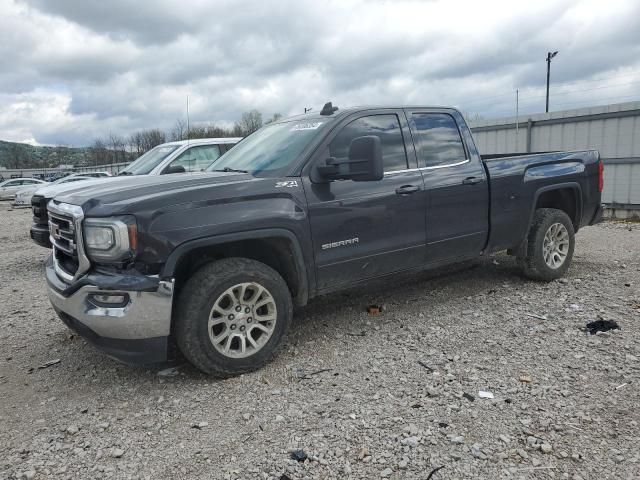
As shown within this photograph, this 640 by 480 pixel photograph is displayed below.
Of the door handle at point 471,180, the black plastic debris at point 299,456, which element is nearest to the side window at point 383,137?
the door handle at point 471,180

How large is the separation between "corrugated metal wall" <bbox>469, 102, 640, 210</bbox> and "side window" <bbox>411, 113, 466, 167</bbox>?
7.71 metres

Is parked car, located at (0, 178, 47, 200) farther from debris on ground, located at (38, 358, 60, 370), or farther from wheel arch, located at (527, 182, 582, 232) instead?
wheel arch, located at (527, 182, 582, 232)

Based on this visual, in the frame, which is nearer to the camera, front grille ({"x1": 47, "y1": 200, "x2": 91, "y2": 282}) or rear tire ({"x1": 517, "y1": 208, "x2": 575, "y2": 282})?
front grille ({"x1": 47, "y1": 200, "x2": 91, "y2": 282})

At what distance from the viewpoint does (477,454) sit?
8.70ft

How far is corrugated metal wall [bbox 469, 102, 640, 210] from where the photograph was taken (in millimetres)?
10664

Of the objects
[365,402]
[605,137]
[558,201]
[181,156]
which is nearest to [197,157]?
[181,156]

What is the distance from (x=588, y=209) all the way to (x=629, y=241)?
2.96m

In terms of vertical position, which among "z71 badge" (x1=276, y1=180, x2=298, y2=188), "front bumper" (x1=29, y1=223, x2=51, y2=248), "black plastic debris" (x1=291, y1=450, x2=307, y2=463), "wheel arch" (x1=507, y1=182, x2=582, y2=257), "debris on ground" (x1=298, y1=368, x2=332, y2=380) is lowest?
"black plastic debris" (x1=291, y1=450, x2=307, y2=463)

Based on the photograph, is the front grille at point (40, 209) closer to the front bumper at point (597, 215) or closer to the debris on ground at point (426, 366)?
the debris on ground at point (426, 366)

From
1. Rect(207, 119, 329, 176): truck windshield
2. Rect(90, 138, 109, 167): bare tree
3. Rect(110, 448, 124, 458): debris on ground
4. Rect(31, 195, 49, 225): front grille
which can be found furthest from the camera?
Rect(90, 138, 109, 167): bare tree

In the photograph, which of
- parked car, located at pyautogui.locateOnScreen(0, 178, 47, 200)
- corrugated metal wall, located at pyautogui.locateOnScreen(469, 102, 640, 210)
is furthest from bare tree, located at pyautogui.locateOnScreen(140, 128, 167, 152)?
corrugated metal wall, located at pyautogui.locateOnScreen(469, 102, 640, 210)

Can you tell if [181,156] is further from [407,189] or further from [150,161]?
[407,189]

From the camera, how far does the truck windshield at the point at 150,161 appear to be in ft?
27.0

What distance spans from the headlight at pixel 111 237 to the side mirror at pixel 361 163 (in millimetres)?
1498
